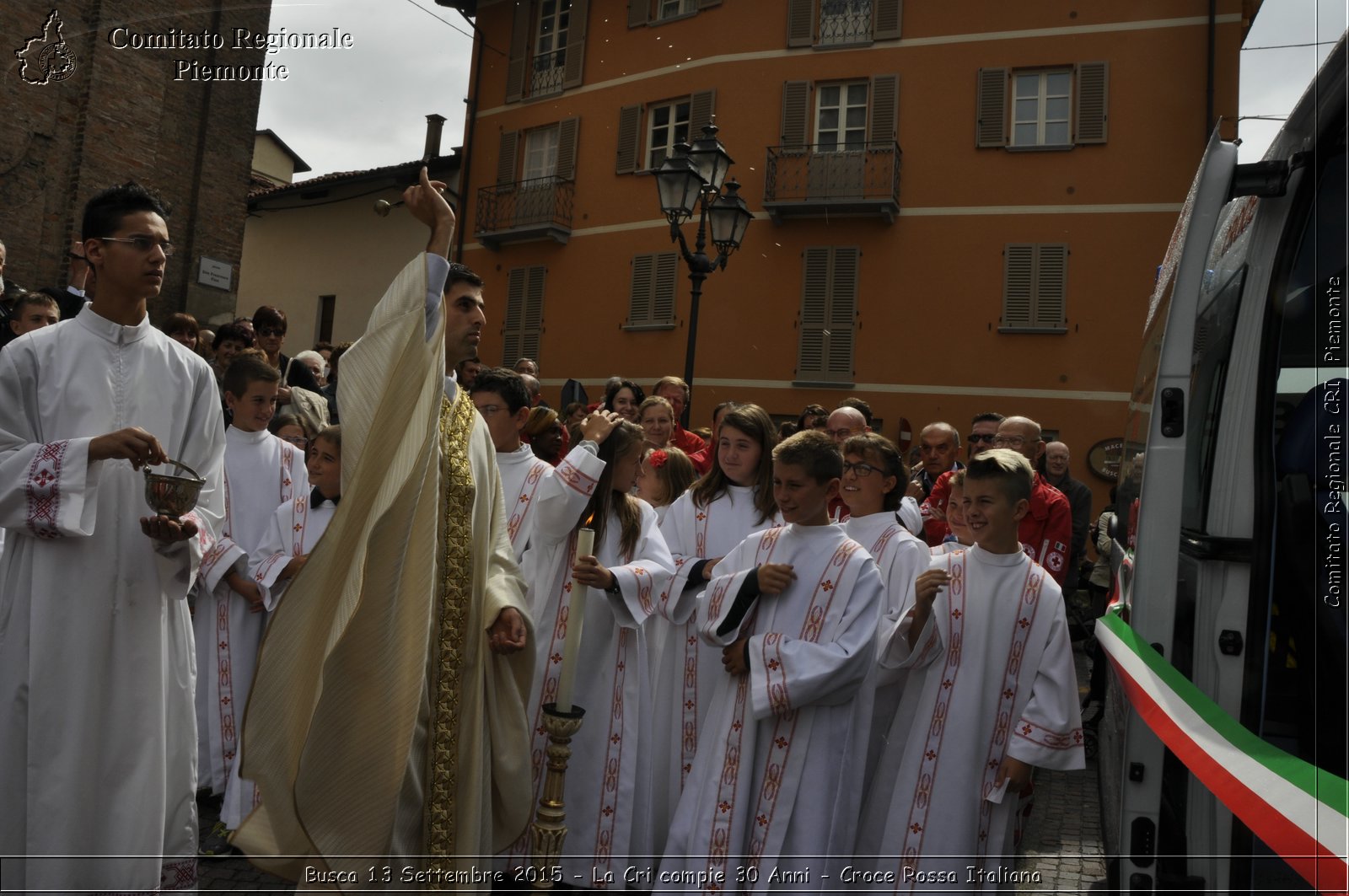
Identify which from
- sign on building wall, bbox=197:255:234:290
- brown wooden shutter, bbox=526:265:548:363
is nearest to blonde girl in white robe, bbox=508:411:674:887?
sign on building wall, bbox=197:255:234:290

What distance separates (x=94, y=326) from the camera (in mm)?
3564

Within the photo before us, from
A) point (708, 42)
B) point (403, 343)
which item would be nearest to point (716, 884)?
point (403, 343)

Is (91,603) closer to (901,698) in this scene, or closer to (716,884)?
(716,884)

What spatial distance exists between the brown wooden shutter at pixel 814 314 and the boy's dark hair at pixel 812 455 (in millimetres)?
15374

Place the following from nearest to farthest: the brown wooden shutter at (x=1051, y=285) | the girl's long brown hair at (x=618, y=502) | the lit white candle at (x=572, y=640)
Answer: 1. the lit white candle at (x=572, y=640)
2. the girl's long brown hair at (x=618, y=502)
3. the brown wooden shutter at (x=1051, y=285)

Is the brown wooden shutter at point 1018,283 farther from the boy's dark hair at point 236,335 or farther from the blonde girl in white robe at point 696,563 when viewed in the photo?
the blonde girl in white robe at point 696,563

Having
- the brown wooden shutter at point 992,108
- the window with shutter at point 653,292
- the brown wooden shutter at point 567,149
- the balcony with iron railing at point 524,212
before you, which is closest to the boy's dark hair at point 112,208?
the brown wooden shutter at point 992,108

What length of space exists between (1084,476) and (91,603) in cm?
1610

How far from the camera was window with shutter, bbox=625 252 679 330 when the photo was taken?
2067cm

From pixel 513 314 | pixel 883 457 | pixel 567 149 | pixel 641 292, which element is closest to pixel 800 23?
pixel 567 149

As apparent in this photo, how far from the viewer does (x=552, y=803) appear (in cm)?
341

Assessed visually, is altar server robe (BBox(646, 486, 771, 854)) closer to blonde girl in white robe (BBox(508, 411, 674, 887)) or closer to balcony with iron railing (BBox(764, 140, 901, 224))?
blonde girl in white robe (BBox(508, 411, 674, 887))

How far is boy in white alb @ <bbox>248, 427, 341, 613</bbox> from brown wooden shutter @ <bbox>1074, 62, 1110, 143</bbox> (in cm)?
1603

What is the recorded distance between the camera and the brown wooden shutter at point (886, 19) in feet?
63.2
